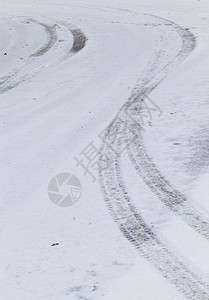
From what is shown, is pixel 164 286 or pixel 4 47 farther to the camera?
pixel 4 47

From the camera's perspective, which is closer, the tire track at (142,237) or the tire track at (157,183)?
the tire track at (142,237)

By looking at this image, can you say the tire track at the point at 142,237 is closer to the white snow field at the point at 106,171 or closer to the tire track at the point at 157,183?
the white snow field at the point at 106,171

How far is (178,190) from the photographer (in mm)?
4582

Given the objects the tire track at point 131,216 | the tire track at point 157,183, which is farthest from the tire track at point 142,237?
the tire track at point 157,183

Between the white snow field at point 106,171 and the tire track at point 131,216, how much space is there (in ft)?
0.04

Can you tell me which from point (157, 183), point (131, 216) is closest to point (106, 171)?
point (157, 183)

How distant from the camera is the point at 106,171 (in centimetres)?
512

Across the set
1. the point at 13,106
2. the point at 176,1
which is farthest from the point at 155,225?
the point at 176,1

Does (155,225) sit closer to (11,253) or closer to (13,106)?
(11,253)

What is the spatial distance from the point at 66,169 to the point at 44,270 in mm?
1805

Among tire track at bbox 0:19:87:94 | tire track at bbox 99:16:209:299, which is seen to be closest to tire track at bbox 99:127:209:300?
tire track at bbox 99:16:209:299
